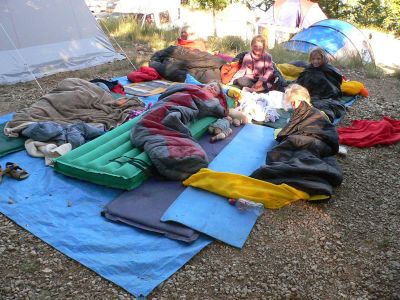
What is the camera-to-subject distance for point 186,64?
624 cm

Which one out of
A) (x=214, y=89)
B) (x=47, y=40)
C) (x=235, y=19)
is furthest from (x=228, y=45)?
(x=235, y=19)

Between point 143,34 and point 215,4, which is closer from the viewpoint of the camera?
point 143,34

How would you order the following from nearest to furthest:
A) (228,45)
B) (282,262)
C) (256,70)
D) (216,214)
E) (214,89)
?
(282,262) → (216,214) → (214,89) → (256,70) → (228,45)

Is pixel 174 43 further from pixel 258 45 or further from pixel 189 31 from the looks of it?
pixel 258 45

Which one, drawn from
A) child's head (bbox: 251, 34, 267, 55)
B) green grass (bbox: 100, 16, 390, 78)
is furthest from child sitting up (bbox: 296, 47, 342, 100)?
green grass (bbox: 100, 16, 390, 78)

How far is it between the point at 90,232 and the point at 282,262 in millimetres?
1318

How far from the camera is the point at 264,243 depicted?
266 centimetres

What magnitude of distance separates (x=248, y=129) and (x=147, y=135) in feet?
4.31

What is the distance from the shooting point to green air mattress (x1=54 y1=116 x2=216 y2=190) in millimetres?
3068

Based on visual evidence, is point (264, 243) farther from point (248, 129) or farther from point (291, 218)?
point (248, 129)

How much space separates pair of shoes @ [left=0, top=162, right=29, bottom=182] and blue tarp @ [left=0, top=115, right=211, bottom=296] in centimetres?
4

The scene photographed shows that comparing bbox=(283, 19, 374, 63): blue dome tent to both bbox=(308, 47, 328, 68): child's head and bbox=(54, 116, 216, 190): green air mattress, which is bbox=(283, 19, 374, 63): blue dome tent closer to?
bbox=(308, 47, 328, 68): child's head

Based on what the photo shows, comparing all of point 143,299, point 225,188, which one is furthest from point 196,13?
point 143,299

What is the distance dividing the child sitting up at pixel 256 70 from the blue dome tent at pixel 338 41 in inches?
109
